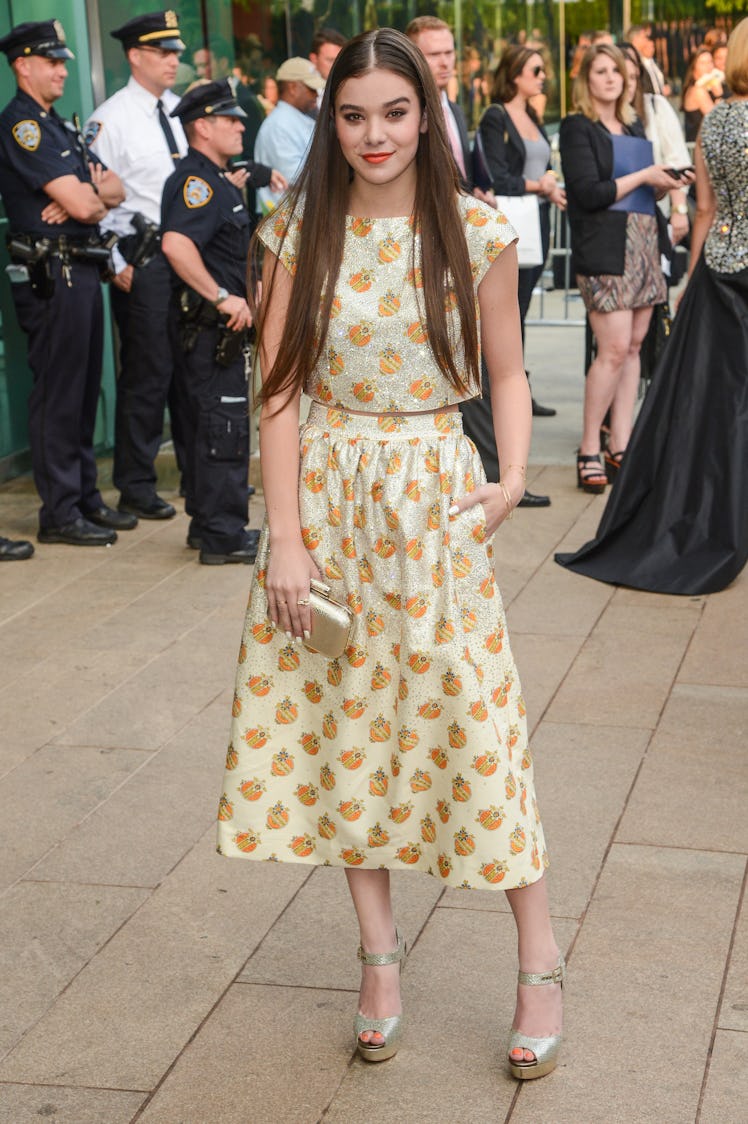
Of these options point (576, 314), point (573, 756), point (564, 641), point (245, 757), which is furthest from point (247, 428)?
point (576, 314)

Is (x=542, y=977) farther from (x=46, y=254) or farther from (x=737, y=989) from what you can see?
(x=46, y=254)

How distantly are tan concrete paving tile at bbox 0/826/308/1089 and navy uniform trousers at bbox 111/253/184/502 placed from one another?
3.63 meters

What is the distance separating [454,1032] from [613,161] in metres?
4.99

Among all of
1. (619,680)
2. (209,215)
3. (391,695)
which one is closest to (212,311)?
(209,215)

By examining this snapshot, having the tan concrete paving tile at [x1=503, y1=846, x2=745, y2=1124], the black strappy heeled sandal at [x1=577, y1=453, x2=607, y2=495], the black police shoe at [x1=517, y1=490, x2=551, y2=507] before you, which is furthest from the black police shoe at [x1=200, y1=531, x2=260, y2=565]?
the tan concrete paving tile at [x1=503, y1=846, x2=745, y2=1124]

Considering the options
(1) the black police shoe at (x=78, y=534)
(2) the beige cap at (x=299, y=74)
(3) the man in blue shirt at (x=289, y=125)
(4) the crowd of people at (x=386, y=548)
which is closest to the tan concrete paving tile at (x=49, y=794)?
(4) the crowd of people at (x=386, y=548)

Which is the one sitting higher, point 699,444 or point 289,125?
point 289,125

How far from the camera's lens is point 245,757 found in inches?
115

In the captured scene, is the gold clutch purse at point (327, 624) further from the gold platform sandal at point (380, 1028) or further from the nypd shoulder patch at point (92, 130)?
the nypd shoulder patch at point (92, 130)

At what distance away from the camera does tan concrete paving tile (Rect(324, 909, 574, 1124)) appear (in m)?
2.85

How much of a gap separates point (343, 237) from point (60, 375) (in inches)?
171

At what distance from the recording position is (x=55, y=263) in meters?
6.71

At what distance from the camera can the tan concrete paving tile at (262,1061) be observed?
2848mm

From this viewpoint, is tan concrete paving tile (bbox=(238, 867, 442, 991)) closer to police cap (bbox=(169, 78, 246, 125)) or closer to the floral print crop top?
the floral print crop top
